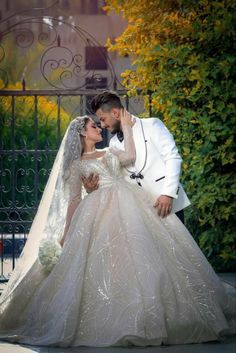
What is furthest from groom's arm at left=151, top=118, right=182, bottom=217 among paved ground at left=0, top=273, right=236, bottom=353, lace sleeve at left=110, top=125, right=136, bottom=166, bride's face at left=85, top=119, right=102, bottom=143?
paved ground at left=0, top=273, right=236, bottom=353

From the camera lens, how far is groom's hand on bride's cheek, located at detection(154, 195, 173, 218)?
6324 mm

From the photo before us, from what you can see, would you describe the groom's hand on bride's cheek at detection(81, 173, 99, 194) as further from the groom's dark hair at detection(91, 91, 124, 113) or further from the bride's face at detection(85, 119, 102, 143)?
the groom's dark hair at detection(91, 91, 124, 113)

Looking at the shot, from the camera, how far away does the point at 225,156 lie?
8.66 m

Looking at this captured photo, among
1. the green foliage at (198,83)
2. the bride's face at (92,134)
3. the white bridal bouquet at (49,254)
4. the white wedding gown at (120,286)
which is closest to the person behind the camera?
the white wedding gown at (120,286)

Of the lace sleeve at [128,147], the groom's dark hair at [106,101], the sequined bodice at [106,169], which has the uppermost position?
the groom's dark hair at [106,101]

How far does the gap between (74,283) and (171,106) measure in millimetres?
3153

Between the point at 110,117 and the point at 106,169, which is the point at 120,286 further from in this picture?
the point at 110,117

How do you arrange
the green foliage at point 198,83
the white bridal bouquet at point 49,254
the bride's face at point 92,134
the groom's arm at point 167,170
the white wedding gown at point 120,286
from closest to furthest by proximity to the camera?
1. the white wedding gown at point 120,286
2. the groom's arm at point 167,170
3. the white bridal bouquet at point 49,254
4. the bride's face at point 92,134
5. the green foliage at point 198,83

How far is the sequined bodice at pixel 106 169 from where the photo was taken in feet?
21.5

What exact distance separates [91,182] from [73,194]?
171 millimetres

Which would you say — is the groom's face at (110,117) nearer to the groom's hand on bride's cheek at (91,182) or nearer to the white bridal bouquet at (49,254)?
the groom's hand on bride's cheek at (91,182)

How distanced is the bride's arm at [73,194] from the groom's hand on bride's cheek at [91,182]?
0.17 feet

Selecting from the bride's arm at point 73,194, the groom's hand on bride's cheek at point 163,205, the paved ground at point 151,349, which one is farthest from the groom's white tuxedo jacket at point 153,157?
the paved ground at point 151,349

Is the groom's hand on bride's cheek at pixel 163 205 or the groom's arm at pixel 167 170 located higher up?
the groom's arm at pixel 167 170
